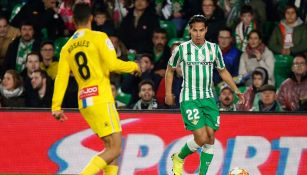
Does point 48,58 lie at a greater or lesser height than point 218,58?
lesser

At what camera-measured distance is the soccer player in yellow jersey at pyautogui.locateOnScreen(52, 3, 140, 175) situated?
440 inches

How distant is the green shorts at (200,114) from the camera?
1273 cm

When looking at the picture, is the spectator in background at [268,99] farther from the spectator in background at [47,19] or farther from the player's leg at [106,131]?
the player's leg at [106,131]

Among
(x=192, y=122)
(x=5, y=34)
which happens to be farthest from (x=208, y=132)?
(x=5, y=34)

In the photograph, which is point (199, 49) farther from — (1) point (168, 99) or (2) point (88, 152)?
(2) point (88, 152)

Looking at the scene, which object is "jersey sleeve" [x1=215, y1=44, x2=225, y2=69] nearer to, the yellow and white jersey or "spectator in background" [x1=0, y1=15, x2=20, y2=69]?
the yellow and white jersey

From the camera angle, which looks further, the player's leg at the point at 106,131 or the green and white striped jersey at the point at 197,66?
the green and white striped jersey at the point at 197,66

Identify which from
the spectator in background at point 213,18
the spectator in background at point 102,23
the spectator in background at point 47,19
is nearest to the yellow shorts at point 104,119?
→ the spectator in background at point 213,18

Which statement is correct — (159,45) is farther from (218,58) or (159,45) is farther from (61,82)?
(61,82)

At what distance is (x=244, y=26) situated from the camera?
16.9 m

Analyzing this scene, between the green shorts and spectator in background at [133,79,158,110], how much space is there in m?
2.83

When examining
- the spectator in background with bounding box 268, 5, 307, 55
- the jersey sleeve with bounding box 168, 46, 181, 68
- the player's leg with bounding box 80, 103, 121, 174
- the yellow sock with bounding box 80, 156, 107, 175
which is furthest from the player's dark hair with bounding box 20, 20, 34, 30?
the yellow sock with bounding box 80, 156, 107, 175

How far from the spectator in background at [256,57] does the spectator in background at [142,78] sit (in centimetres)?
133

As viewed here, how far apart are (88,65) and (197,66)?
194 centimetres
